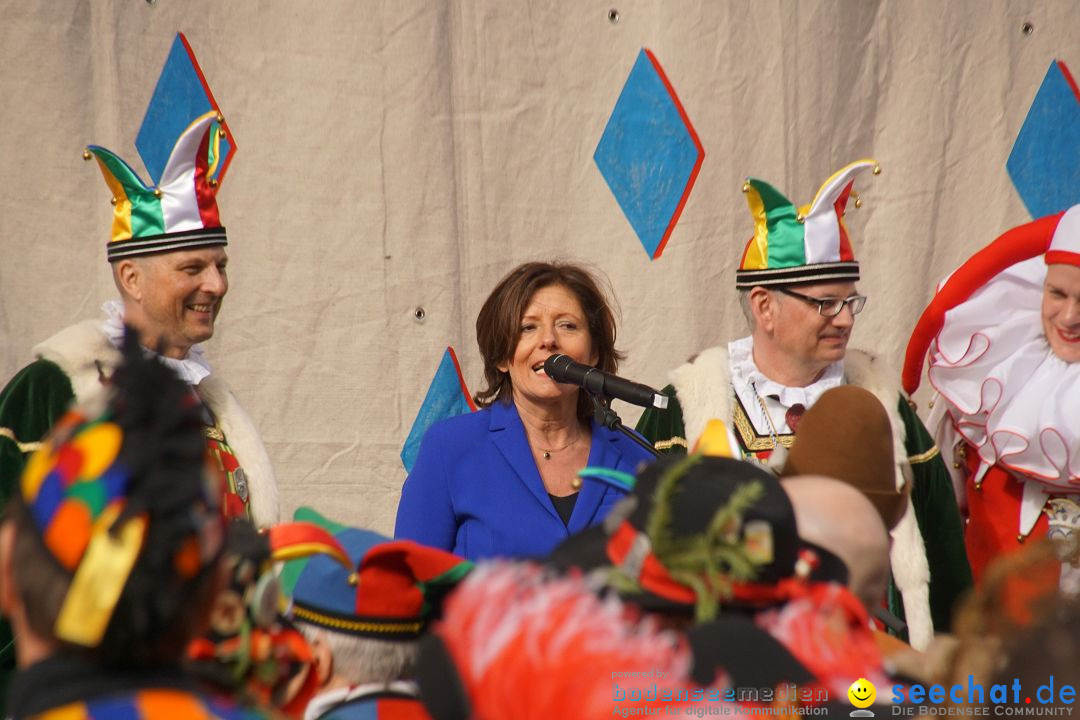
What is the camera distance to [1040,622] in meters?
1.16

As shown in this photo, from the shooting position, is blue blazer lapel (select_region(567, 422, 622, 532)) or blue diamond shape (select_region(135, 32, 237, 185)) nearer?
blue blazer lapel (select_region(567, 422, 622, 532))

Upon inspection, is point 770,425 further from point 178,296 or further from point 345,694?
point 345,694

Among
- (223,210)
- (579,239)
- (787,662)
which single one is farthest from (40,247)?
(787,662)

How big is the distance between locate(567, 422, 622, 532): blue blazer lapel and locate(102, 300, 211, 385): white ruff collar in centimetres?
95

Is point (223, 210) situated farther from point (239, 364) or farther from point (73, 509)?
point (73, 509)

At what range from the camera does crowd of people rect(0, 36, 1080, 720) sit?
44.8 inches

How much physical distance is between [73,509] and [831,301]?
241cm

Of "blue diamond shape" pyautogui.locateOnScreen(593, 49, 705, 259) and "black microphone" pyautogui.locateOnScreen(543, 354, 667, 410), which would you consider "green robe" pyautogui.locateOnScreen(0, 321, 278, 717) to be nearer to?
"black microphone" pyautogui.locateOnScreen(543, 354, 667, 410)

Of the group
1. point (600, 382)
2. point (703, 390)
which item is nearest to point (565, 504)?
point (600, 382)

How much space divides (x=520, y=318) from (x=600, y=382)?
47cm

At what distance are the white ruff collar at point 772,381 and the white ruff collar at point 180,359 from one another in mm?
1354

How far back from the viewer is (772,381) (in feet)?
10.7

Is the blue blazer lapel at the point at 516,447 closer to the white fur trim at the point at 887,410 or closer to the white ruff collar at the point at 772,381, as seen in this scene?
the white fur trim at the point at 887,410

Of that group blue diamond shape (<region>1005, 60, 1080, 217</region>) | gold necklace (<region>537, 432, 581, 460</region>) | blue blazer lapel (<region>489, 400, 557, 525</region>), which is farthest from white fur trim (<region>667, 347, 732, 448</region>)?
blue diamond shape (<region>1005, 60, 1080, 217</region>)
